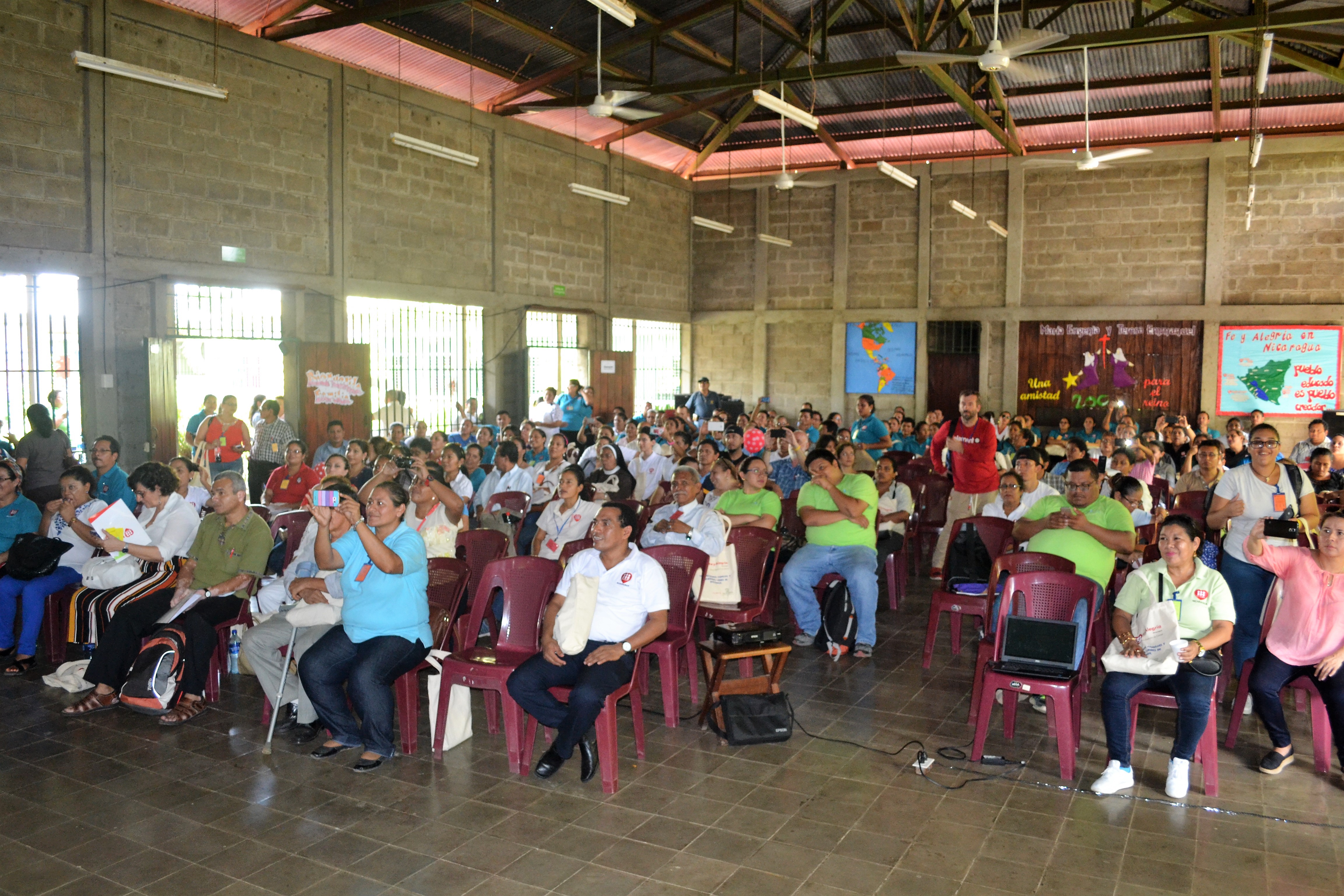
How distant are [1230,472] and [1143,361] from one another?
35.5 feet

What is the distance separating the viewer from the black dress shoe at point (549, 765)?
4.20 metres

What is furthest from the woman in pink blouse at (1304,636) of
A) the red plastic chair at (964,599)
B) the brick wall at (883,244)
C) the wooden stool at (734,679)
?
the brick wall at (883,244)

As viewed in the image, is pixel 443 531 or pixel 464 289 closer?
pixel 443 531

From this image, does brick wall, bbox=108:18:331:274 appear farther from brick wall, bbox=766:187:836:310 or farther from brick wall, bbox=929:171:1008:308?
brick wall, bbox=929:171:1008:308

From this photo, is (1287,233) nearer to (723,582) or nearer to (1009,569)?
(1009,569)

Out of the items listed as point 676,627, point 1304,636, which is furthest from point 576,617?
point 1304,636

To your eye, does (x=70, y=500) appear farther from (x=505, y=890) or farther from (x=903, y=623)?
(x=903, y=623)

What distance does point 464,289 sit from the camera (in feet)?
42.6

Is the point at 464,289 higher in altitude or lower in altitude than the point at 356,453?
higher

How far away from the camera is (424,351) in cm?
1270

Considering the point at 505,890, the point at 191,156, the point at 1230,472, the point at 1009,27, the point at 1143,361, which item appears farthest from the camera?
the point at 1143,361

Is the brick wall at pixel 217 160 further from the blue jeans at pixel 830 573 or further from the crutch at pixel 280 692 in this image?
the blue jeans at pixel 830 573

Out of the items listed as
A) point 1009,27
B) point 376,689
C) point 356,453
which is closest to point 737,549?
point 376,689

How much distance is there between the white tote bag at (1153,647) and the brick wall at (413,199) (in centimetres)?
951
